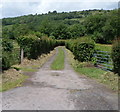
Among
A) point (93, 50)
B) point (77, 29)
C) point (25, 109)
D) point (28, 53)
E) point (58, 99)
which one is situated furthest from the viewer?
point (77, 29)

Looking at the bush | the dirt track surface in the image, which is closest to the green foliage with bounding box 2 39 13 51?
the dirt track surface

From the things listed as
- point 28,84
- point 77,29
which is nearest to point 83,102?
point 28,84

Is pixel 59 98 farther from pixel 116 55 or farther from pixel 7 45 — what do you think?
pixel 7 45

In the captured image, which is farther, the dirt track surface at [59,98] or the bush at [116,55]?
the bush at [116,55]

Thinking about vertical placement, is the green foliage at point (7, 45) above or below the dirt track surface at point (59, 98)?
above

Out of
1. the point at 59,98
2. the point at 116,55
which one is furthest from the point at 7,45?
the point at 59,98

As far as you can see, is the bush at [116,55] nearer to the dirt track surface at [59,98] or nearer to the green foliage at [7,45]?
the dirt track surface at [59,98]

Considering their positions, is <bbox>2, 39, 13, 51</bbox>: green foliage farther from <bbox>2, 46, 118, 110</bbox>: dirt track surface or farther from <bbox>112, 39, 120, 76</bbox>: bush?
<bbox>112, 39, 120, 76</bbox>: bush

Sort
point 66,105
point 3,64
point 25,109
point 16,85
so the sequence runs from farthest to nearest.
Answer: point 3,64
point 16,85
point 66,105
point 25,109

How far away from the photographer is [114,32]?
186 ft

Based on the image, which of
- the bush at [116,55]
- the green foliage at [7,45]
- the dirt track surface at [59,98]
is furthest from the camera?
the green foliage at [7,45]

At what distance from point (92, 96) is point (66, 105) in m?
1.39

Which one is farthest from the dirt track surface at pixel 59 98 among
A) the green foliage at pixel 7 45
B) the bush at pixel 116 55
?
the green foliage at pixel 7 45

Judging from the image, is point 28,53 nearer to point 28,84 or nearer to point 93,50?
point 93,50
